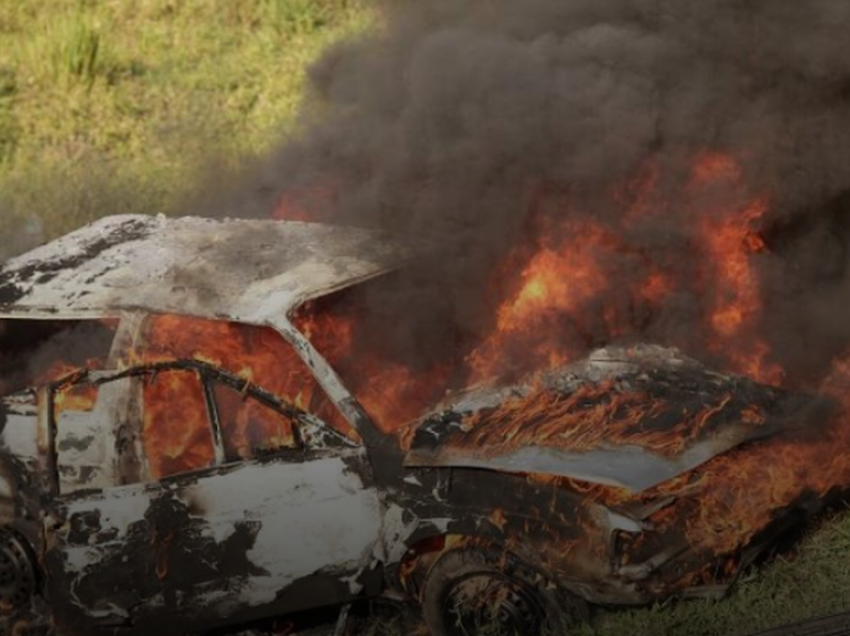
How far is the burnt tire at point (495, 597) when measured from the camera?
223 inches

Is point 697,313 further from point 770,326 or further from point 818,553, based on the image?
point 818,553

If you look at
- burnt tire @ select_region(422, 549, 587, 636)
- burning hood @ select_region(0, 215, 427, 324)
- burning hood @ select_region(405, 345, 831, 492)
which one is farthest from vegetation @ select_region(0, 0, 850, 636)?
burnt tire @ select_region(422, 549, 587, 636)

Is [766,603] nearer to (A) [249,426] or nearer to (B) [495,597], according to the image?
(B) [495,597]

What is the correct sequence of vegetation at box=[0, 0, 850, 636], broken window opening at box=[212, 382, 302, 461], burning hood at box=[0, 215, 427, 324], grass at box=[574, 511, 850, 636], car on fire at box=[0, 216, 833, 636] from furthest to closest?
vegetation at box=[0, 0, 850, 636] → burning hood at box=[0, 215, 427, 324] → grass at box=[574, 511, 850, 636] → broken window opening at box=[212, 382, 302, 461] → car on fire at box=[0, 216, 833, 636]

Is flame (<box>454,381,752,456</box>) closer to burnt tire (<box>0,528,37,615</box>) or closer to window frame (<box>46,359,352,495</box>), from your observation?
window frame (<box>46,359,352,495</box>)

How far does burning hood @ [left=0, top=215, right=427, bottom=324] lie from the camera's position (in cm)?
609

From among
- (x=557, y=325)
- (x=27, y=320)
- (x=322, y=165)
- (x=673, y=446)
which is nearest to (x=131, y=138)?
(x=322, y=165)

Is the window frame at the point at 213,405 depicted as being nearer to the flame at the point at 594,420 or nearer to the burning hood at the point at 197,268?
the burning hood at the point at 197,268

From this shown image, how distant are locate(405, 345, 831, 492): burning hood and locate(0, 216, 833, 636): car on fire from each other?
0.01m

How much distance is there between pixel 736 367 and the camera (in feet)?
22.7

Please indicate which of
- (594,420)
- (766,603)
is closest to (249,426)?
(594,420)

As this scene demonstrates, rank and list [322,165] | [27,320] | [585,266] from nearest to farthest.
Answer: [27,320]
[585,266]
[322,165]

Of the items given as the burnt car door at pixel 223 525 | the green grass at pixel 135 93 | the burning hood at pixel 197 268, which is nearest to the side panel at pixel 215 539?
the burnt car door at pixel 223 525

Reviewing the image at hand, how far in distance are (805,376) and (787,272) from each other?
78cm
